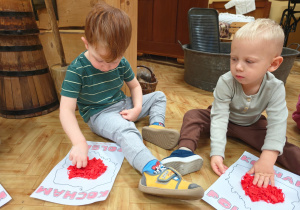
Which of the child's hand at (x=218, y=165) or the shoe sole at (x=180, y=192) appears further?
the child's hand at (x=218, y=165)

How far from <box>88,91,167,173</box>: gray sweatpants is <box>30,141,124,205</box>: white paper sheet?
80 millimetres

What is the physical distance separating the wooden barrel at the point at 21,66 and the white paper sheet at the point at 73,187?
0.50m

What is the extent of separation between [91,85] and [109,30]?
0.85 feet

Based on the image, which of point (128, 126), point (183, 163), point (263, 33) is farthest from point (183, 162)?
point (263, 33)

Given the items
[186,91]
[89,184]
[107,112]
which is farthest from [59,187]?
[186,91]

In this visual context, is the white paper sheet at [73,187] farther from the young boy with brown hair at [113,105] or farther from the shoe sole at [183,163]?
the shoe sole at [183,163]

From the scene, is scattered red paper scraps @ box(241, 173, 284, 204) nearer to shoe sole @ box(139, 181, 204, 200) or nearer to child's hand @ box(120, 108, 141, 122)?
shoe sole @ box(139, 181, 204, 200)

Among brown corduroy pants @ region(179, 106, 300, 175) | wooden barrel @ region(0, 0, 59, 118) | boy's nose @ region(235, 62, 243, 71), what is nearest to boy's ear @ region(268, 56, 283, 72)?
boy's nose @ region(235, 62, 243, 71)

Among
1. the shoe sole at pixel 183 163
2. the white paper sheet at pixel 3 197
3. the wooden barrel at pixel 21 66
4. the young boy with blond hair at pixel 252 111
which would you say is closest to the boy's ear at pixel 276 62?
the young boy with blond hair at pixel 252 111

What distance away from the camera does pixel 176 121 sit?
1.07 m

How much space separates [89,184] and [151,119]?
0.42 meters

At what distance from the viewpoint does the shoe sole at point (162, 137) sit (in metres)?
0.79

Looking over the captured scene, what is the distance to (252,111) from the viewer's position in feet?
2.54

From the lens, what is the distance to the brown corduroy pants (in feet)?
2.33
